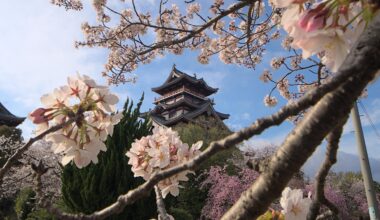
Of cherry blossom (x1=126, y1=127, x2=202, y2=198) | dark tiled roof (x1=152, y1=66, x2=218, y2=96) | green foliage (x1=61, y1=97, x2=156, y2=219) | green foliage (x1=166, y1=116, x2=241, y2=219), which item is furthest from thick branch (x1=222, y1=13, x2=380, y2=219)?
dark tiled roof (x1=152, y1=66, x2=218, y2=96)

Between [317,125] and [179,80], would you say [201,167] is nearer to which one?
[317,125]

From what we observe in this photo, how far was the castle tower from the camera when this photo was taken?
39.5 meters

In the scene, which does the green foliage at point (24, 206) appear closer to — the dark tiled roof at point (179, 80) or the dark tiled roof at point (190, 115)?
the dark tiled roof at point (190, 115)

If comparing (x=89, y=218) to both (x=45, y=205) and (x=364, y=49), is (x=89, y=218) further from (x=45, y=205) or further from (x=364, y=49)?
(x=364, y=49)

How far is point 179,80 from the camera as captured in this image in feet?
132

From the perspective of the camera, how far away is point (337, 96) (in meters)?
0.64

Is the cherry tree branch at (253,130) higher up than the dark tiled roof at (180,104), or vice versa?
the dark tiled roof at (180,104)

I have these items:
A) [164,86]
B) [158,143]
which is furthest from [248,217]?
[164,86]

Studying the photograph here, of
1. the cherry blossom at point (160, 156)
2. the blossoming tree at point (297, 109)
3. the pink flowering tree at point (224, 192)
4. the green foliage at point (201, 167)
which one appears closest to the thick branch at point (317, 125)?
the blossoming tree at point (297, 109)

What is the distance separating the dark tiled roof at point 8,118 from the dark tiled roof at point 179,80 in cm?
1463

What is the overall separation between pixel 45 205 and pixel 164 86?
134 ft

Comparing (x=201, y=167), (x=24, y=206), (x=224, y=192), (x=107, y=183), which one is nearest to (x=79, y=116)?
(x=107, y=183)

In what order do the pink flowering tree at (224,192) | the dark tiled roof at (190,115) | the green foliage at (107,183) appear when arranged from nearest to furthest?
the green foliage at (107,183) < the pink flowering tree at (224,192) < the dark tiled roof at (190,115)

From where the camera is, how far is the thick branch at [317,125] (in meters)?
0.63
